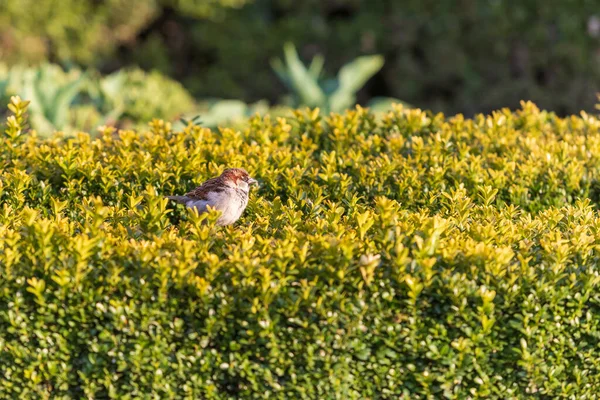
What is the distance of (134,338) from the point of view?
4.03 metres

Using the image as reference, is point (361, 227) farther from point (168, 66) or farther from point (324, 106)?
point (168, 66)

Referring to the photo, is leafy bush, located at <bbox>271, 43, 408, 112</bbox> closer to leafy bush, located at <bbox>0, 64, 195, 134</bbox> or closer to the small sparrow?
leafy bush, located at <bbox>0, 64, 195, 134</bbox>

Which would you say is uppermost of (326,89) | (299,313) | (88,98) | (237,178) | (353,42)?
(353,42)

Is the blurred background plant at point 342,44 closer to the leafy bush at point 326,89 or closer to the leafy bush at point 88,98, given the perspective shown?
the leafy bush at point 88,98

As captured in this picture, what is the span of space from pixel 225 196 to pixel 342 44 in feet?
27.6

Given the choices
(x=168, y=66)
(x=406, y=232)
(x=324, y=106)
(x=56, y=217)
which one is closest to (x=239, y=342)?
(x=406, y=232)

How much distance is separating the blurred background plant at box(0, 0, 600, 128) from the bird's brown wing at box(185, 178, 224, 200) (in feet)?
17.2

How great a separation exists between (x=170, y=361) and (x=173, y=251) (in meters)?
0.50

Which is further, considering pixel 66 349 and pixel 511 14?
pixel 511 14

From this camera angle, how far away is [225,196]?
15.4ft

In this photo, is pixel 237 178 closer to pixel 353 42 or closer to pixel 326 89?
pixel 326 89

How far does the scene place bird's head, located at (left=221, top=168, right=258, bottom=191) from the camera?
4819 millimetres

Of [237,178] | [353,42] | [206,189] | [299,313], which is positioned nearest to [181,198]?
[206,189]

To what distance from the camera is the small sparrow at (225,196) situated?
4.70 m
